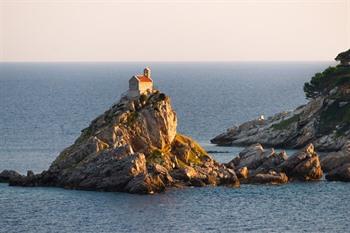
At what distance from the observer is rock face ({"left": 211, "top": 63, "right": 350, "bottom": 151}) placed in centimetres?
18388

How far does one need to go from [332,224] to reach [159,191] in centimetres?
2729

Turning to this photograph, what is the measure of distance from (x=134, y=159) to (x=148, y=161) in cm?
686

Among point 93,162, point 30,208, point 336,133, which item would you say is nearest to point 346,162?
point 336,133

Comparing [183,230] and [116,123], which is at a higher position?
[116,123]

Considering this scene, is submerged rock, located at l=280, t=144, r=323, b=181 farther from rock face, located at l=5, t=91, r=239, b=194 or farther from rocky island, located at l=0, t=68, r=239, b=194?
rocky island, located at l=0, t=68, r=239, b=194

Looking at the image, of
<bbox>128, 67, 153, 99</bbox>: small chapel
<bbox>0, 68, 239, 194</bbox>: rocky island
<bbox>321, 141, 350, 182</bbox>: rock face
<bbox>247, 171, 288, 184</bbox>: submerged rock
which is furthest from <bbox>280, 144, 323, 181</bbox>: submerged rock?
<bbox>128, 67, 153, 99</bbox>: small chapel

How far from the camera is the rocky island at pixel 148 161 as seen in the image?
14438cm

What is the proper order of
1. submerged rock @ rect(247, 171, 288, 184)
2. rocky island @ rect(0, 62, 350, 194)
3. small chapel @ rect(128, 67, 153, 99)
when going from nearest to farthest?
rocky island @ rect(0, 62, 350, 194), submerged rock @ rect(247, 171, 288, 184), small chapel @ rect(128, 67, 153, 99)

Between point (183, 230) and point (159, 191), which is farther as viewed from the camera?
point (159, 191)

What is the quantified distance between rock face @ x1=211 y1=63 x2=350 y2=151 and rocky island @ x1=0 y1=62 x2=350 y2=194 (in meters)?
20.4

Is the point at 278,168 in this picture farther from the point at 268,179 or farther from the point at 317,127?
the point at 317,127

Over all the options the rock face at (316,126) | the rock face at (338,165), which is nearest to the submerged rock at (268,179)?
the rock face at (338,165)

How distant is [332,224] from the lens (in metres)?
126

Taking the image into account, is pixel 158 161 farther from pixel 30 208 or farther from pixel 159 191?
pixel 30 208
